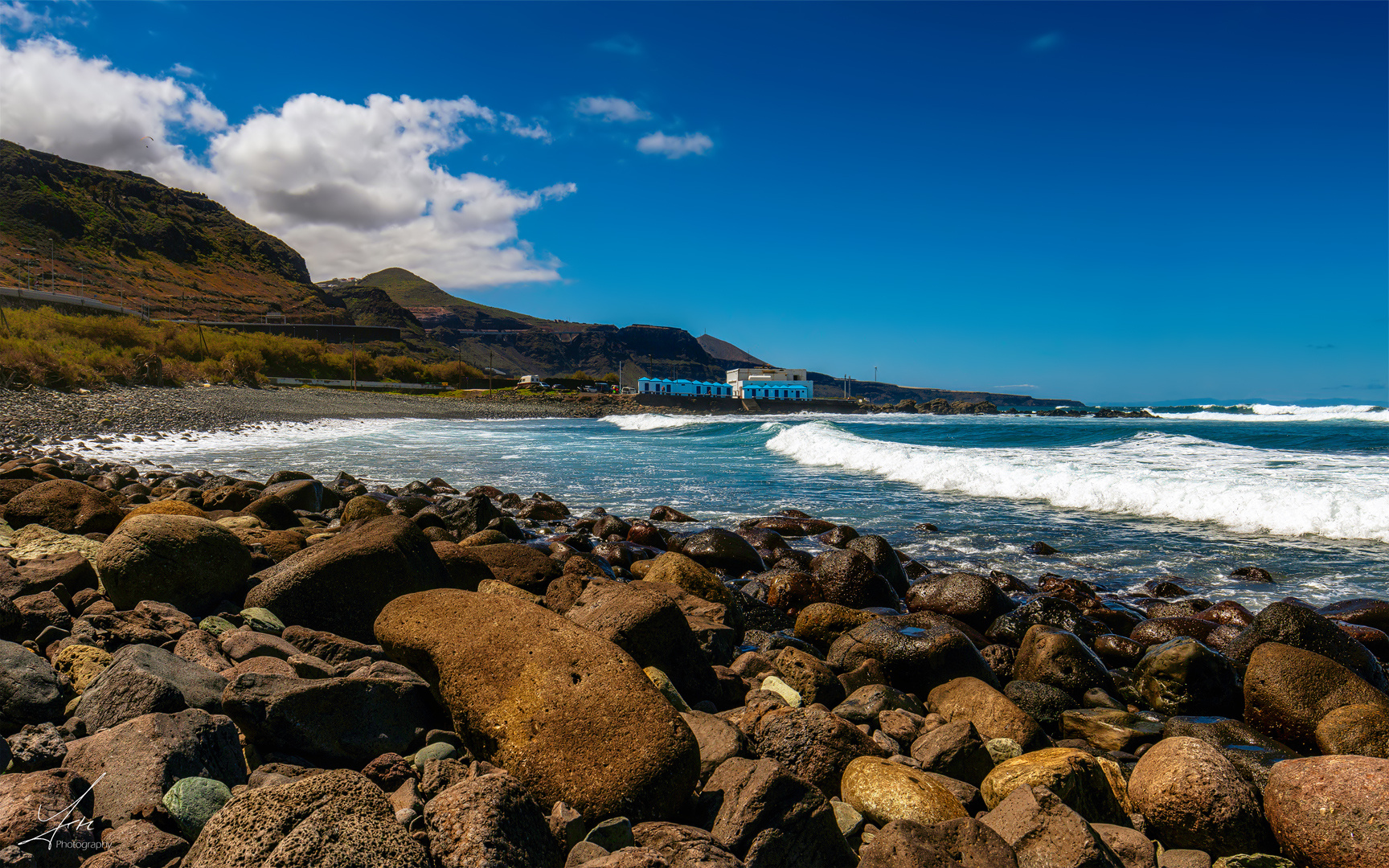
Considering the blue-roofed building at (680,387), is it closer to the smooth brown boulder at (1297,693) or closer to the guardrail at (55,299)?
the guardrail at (55,299)

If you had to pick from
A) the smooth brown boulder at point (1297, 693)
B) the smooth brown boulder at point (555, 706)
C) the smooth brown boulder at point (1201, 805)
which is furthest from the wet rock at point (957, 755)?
the smooth brown boulder at point (1297, 693)

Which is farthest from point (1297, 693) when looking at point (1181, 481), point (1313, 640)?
point (1181, 481)

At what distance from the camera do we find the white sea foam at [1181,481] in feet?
34.9

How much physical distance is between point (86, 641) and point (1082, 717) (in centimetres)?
548

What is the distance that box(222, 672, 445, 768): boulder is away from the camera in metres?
2.68

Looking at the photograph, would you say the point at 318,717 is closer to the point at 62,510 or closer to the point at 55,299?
the point at 62,510

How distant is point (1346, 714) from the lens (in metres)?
3.73

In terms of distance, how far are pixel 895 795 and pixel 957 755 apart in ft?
2.35

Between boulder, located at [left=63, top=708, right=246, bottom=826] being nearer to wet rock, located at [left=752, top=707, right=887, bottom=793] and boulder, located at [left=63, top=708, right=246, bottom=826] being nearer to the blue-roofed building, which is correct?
wet rock, located at [left=752, top=707, right=887, bottom=793]

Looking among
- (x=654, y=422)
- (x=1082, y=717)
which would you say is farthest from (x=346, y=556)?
(x=654, y=422)

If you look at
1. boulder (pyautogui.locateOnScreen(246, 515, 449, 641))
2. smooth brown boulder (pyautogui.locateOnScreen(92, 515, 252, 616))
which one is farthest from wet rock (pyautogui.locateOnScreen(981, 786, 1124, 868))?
smooth brown boulder (pyautogui.locateOnScreen(92, 515, 252, 616))

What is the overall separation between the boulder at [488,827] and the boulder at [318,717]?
2.48 ft

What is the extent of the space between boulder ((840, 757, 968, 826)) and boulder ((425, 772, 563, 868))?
1355 millimetres

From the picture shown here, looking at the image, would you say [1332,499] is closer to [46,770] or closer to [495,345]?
[46,770]
